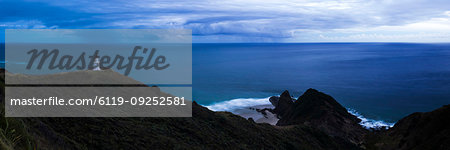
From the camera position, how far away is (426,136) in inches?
1150

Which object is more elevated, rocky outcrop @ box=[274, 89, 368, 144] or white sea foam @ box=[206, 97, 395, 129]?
rocky outcrop @ box=[274, 89, 368, 144]

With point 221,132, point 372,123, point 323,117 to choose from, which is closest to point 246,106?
point 323,117

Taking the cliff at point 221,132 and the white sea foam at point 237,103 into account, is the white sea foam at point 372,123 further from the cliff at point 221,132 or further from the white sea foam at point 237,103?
the white sea foam at point 237,103

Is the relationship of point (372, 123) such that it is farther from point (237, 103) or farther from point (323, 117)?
point (237, 103)

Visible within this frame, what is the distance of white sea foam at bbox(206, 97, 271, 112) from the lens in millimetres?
64512

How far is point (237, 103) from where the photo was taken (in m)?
68.8

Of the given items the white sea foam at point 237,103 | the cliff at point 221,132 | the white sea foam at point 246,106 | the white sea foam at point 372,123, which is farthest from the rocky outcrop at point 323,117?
the white sea foam at point 237,103

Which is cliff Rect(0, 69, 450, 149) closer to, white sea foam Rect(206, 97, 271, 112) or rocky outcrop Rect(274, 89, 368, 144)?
rocky outcrop Rect(274, 89, 368, 144)

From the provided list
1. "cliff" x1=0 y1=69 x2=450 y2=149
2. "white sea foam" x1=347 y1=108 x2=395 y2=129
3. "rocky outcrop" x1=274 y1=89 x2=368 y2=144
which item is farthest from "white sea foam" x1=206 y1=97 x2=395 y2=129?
"cliff" x1=0 y1=69 x2=450 y2=149

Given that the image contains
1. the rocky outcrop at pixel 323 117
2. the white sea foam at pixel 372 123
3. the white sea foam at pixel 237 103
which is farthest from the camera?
the white sea foam at pixel 237 103

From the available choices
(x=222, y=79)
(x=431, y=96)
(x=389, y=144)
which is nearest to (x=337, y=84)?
(x=431, y=96)

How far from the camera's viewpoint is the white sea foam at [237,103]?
64512 millimetres

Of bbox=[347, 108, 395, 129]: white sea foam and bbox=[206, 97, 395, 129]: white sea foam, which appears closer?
bbox=[347, 108, 395, 129]: white sea foam

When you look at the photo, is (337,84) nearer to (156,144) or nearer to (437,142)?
(437,142)
